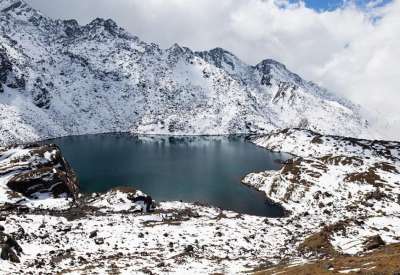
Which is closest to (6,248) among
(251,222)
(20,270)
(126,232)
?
(20,270)

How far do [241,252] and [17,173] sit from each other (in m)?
73.9

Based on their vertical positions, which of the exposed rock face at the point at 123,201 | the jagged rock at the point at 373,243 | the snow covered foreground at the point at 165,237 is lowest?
the exposed rock face at the point at 123,201

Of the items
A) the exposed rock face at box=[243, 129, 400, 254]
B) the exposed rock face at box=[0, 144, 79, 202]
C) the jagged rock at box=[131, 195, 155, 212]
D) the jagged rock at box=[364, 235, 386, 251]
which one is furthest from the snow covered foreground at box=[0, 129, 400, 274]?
the exposed rock face at box=[0, 144, 79, 202]

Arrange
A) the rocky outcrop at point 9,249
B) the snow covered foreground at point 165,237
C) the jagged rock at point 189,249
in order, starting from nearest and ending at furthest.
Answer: the rocky outcrop at point 9,249 < the snow covered foreground at point 165,237 < the jagged rock at point 189,249

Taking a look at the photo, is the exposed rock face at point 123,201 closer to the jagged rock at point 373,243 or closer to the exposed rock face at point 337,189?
the exposed rock face at point 337,189

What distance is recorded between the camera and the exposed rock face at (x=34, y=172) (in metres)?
111

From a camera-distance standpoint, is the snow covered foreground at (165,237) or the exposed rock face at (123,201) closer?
the snow covered foreground at (165,237)

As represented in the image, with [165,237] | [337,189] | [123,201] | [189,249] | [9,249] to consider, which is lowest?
[123,201]

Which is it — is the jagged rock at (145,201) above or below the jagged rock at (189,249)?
below

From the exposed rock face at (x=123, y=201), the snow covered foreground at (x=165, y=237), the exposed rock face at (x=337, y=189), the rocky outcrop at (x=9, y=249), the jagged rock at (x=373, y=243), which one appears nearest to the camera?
the rocky outcrop at (x=9, y=249)

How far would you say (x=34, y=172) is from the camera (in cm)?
11506

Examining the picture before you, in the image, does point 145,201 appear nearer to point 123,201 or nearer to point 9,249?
point 123,201

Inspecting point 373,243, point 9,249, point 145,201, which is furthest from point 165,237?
point 145,201

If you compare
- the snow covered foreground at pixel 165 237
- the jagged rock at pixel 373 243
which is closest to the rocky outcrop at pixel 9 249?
the snow covered foreground at pixel 165 237
